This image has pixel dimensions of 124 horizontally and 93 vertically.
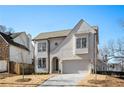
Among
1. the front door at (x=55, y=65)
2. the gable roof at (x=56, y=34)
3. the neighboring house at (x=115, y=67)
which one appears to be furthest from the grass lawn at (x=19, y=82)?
the front door at (x=55, y=65)

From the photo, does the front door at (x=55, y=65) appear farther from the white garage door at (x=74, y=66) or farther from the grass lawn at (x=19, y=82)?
the grass lawn at (x=19, y=82)

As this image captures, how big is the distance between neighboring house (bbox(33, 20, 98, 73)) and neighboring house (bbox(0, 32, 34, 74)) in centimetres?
75

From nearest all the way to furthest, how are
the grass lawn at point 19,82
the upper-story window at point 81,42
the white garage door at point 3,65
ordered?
the grass lawn at point 19,82 → the upper-story window at point 81,42 → the white garage door at point 3,65

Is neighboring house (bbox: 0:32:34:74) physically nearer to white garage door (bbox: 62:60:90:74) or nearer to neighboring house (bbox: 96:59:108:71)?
white garage door (bbox: 62:60:90:74)

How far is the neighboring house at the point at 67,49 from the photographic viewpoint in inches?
572

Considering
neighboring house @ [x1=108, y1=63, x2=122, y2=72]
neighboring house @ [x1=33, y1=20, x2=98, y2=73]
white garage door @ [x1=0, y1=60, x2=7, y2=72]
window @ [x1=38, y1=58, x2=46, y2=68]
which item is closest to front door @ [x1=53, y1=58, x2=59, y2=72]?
neighboring house @ [x1=33, y1=20, x2=98, y2=73]

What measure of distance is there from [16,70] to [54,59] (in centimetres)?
300

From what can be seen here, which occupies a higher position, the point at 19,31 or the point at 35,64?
the point at 19,31

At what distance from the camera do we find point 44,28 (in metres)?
12.5

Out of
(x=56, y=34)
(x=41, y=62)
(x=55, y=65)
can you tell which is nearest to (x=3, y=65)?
(x=41, y=62)

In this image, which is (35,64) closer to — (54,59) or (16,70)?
(54,59)

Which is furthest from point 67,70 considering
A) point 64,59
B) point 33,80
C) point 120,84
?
point 120,84

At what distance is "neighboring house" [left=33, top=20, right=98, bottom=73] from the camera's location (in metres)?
14.5

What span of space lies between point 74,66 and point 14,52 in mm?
3681
